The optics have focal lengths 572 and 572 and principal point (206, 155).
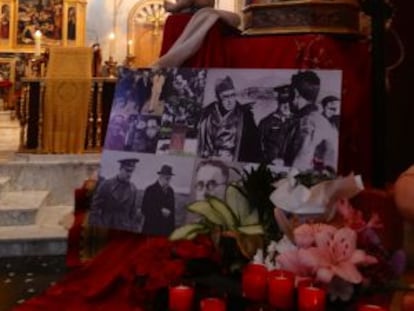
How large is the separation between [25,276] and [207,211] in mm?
1526

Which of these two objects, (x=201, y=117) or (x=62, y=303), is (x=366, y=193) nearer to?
(x=201, y=117)

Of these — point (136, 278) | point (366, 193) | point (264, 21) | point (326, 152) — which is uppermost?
point (264, 21)

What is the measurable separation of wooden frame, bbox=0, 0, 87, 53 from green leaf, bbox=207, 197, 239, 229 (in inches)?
397

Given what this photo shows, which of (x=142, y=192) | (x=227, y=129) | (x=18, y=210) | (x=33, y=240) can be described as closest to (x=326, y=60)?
(x=227, y=129)

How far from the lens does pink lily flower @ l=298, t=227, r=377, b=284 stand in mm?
1362

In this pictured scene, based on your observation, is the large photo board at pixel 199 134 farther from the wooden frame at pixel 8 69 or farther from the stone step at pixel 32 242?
the wooden frame at pixel 8 69

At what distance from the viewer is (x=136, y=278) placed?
68.3 inches

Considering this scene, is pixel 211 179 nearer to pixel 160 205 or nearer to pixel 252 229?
pixel 160 205

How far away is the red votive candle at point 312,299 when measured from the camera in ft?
4.32

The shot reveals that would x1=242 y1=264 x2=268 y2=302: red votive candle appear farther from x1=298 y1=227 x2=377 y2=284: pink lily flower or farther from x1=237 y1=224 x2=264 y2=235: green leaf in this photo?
x1=237 y1=224 x2=264 y2=235: green leaf

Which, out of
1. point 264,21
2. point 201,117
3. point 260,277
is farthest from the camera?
point 264,21

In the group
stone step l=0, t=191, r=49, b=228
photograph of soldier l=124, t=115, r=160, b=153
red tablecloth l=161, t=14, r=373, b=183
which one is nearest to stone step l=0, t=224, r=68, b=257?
stone step l=0, t=191, r=49, b=228

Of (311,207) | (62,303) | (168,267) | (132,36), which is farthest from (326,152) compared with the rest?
(132,36)

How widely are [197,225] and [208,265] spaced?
157 mm
